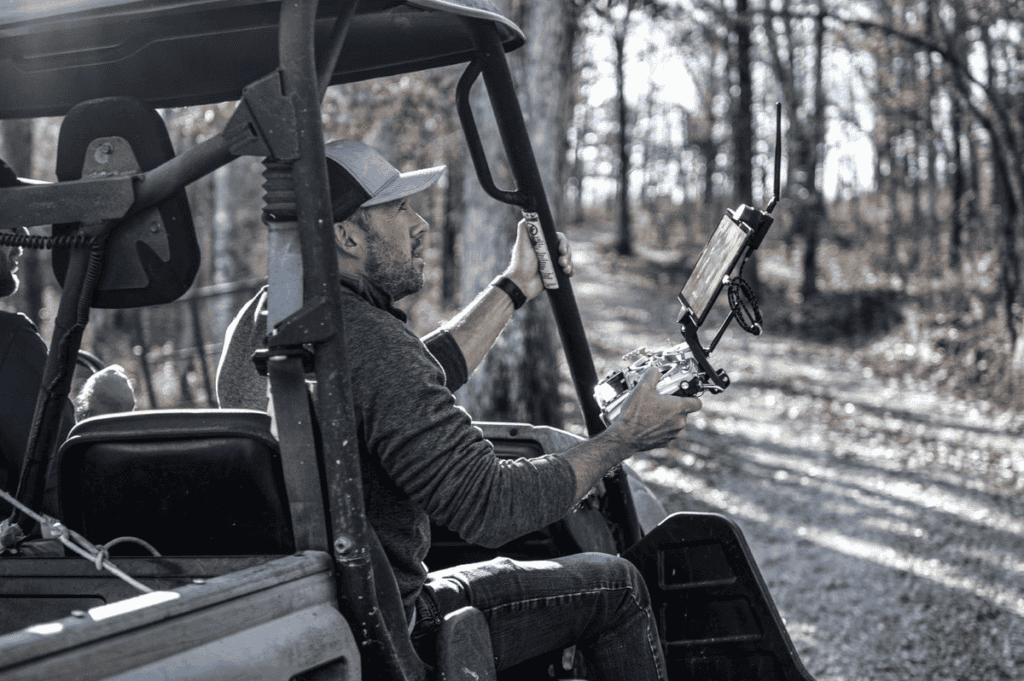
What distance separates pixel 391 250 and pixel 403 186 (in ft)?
0.54

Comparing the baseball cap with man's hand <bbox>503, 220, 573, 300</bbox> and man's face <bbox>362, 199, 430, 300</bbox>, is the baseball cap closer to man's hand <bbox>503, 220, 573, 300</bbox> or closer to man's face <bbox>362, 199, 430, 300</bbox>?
man's face <bbox>362, 199, 430, 300</bbox>

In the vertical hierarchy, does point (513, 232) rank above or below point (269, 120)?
below

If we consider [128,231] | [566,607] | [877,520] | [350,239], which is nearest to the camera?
[128,231]

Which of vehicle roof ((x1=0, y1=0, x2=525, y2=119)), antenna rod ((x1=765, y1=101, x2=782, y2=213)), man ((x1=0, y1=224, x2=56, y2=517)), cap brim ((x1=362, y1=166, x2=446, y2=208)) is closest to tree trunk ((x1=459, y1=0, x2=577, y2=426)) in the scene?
vehicle roof ((x1=0, y1=0, x2=525, y2=119))

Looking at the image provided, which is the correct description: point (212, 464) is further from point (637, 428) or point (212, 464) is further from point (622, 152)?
point (622, 152)

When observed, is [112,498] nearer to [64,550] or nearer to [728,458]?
[64,550]

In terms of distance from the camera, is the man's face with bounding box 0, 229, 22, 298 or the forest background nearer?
the man's face with bounding box 0, 229, 22, 298

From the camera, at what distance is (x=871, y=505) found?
23.6 feet

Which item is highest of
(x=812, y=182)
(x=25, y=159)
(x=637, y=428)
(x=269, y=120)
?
(x=25, y=159)

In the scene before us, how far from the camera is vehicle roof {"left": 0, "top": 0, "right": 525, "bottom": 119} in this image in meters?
2.35

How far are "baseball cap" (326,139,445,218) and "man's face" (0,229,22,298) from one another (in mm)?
1145

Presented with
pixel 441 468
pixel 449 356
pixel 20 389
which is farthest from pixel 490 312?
pixel 20 389

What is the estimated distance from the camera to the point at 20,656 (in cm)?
141

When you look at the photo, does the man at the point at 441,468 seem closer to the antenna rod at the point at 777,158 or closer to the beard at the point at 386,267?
the beard at the point at 386,267
